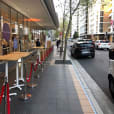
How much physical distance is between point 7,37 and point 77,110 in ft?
26.0

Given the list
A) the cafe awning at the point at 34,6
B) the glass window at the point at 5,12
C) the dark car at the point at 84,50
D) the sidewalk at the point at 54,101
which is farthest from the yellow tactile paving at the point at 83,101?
the dark car at the point at 84,50

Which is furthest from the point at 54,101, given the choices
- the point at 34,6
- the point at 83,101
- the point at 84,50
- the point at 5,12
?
the point at 84,50

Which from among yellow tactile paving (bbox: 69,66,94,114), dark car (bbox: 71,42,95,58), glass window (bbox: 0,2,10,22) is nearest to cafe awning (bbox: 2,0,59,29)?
glass window (bbox: 0,2,10,22)

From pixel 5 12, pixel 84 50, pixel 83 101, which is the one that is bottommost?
pixel 83 101

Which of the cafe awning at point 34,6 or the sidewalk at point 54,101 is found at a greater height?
the cafe awning at point 34,6

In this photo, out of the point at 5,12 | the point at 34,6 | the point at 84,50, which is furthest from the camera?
the point at 84,50

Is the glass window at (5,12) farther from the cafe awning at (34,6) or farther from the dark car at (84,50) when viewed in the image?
the dark car at (84,50)

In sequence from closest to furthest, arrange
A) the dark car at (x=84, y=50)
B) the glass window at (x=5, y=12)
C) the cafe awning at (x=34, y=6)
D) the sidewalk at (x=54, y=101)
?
A: the sidewalk at (x=54, y=101), the cafe awning at (x=34, y=6), the glass window at (x=5, y=12), the dark car at (x=84, y=50)

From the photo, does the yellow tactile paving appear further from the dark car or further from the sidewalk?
the dark car

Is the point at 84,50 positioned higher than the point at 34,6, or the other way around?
the point at 34,6

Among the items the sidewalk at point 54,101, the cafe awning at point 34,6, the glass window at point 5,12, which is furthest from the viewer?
the glass window at point 5,12

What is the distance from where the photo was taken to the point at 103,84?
6.79m

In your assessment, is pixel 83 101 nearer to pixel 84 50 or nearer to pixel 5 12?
pixel 5 12

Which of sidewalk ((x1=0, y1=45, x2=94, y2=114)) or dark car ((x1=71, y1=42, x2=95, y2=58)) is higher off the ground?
dark car ((x1=71, y1=42, x2=95, y2=58))
